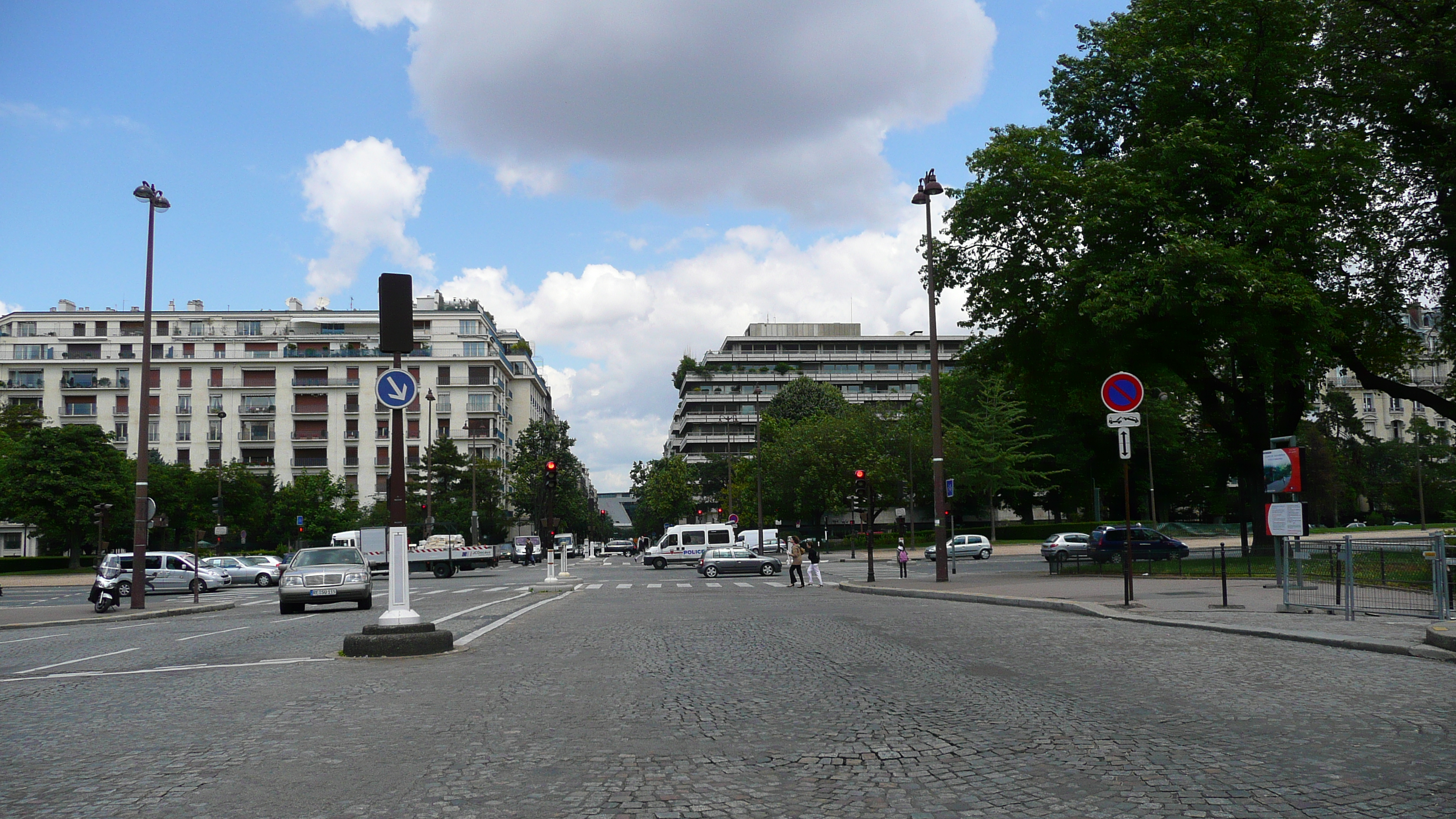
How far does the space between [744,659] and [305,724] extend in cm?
497

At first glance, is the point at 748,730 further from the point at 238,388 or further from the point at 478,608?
the point at 238,388

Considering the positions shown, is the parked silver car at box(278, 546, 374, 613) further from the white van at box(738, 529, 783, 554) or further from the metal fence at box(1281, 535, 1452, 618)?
the white van at box(738, 529, 783, 554)

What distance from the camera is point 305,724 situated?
7703 millimetres

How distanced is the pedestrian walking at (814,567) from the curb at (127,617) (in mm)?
16339

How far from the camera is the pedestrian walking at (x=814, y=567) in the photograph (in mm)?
32906

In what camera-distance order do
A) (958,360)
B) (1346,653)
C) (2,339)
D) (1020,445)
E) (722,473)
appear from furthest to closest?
(722,473)
(2,339)
(1020,445)
(958,360)
(1346,653)

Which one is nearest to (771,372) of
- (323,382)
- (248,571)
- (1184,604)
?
(323,382)

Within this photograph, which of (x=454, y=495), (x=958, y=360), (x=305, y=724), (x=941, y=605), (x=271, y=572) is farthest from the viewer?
(x=454, y=495)

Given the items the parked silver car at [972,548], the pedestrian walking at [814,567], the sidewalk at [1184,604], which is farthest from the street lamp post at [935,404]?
the parked silver car at [972,548]

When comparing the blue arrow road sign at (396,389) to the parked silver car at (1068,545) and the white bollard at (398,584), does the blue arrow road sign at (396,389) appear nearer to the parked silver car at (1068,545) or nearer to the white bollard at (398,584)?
the white bollard at (398,584)

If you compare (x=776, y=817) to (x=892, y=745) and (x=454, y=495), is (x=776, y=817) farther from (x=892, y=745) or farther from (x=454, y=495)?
(x=454, y=495)

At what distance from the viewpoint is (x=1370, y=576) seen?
15.0 metres

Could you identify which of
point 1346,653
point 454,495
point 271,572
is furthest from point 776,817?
point 454,495

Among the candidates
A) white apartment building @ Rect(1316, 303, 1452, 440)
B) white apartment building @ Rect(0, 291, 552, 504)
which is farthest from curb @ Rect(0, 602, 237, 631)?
white apartment building @ Rect(1316, 303, 1452, 440)
